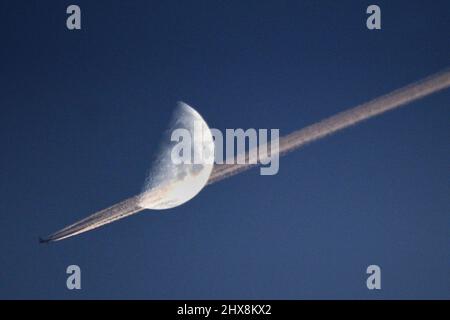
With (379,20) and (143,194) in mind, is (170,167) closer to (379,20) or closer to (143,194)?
(143,194)

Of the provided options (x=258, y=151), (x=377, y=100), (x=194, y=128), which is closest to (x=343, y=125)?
(x=377, y=100)

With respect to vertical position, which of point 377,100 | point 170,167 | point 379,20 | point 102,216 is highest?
point 379,20

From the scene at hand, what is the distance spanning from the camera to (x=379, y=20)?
11148 millimetres
